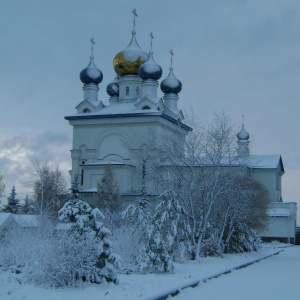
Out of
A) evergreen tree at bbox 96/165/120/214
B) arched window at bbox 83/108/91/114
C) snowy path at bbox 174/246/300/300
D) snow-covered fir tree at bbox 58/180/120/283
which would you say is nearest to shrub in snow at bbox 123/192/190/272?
snowy path at bbox 174/246/300/300

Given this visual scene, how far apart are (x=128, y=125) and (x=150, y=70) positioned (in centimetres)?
409

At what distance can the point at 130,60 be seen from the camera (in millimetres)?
41438

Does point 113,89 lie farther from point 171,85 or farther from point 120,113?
point 120,113

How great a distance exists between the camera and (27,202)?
40562mm

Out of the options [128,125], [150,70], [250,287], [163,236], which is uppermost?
[150,70]

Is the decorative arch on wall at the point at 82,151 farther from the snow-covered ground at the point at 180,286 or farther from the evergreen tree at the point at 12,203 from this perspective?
the snow-covered ground at the point at 180,286

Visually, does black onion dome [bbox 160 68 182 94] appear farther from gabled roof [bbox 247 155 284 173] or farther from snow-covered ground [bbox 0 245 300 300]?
snow-covered ground [bbox 0 245 300 300]

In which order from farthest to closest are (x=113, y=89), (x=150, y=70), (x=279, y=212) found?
(x=113, y=89), (x=279, y=212), (x=150, y=70)

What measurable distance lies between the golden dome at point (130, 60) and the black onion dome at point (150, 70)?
214 centimetres

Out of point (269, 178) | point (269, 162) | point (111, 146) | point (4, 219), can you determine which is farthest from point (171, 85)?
point (4, 219)

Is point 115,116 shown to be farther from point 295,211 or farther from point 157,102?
point 295,211

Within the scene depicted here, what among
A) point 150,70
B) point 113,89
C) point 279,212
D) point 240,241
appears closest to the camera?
point 240,241

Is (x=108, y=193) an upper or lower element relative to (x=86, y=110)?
lower

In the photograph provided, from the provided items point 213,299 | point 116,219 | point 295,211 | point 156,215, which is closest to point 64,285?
point 213,299
